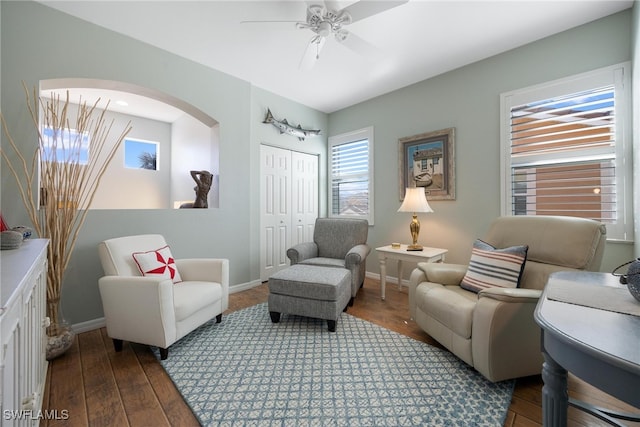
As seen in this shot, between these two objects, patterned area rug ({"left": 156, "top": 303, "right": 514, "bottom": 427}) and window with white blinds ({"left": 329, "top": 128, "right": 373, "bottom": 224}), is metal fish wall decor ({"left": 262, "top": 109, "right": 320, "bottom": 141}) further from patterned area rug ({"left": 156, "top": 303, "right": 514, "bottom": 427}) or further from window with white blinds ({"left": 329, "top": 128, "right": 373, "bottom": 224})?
patterned area rug ({"left": 156, "top": 303, "right": 514, "bottom": 427})

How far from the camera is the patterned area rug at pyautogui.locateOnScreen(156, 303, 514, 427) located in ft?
4.41

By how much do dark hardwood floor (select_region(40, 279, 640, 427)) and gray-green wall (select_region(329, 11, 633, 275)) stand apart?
147 cm

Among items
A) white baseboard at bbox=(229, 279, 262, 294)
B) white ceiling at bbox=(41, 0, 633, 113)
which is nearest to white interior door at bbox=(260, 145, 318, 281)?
white baseboard at bbox=(229, 279, 262, 294)

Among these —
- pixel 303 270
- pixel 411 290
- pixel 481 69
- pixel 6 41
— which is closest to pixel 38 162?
pixel 6 41

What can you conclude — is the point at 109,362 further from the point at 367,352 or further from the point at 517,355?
the point at 517,355

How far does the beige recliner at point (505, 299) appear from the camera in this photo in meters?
1.49

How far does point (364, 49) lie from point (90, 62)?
233 cm

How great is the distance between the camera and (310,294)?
2.27m

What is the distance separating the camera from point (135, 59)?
8.26 feet

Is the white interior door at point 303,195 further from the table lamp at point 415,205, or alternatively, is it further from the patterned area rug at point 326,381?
the patterned area rug at point 326,381

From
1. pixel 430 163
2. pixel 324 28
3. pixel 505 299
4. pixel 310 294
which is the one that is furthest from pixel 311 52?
pixel 505 299

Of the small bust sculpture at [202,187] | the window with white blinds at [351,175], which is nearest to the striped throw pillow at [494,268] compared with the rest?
the window with white blinds at [351,175]

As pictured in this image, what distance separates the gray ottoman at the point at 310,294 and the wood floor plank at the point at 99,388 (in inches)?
46.0

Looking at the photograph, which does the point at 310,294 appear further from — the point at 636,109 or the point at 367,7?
the point at 636,109
